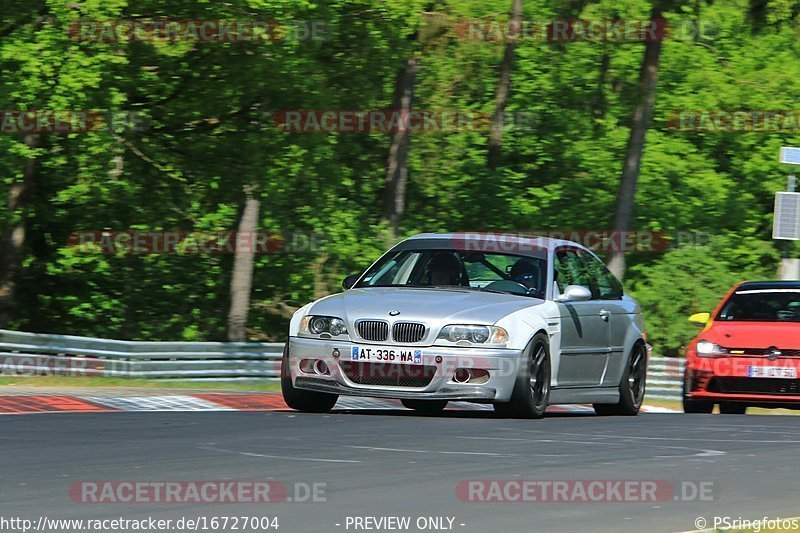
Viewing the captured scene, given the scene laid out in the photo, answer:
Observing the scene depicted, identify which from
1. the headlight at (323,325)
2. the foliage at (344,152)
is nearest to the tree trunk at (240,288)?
the foliage at (344,152)

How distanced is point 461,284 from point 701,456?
3.65 metres

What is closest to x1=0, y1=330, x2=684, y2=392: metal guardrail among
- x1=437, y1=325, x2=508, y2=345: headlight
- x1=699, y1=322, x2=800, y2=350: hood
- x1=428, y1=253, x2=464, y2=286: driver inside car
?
x1=699, y1=322, x2=800, y2=350: hood

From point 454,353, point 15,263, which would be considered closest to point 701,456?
point 454,353

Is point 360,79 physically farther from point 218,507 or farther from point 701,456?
point 218,507

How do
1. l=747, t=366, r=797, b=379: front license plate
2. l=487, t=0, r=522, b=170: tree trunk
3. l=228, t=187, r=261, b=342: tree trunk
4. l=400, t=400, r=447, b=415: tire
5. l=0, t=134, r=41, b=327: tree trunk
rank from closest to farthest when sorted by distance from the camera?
l=400, t=400, r=447, b=415: tire
l=747, t=366, r=797, b=379: front license plate
l=0, t=134, r=41, b=327: tree trunk
l=228, t=187, r=261, b=342: tree trunk
l=487, t=0, r=522, b=170: tree trunk

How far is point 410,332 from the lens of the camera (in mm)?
12086

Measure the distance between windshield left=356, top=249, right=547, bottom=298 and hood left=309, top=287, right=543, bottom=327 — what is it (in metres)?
0.26

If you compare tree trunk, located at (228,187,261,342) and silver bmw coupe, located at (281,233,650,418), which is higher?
silver bmw coupe, located at (281,233,650,418)

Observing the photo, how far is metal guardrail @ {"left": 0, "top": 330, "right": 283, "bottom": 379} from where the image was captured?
21.1 meters

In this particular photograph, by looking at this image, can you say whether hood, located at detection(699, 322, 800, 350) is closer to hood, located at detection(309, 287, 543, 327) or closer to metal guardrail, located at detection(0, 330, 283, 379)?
hood, located at detection(309, 287, 543, 327)

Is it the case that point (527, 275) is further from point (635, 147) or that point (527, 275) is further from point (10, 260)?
point (10, 260)

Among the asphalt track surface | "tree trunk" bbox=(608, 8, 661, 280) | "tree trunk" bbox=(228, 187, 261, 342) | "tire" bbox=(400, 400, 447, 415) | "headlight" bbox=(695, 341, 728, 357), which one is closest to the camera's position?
the asphalt track surface

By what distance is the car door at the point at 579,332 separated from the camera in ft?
43.8

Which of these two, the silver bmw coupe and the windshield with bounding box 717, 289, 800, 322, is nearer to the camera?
the silver bmw coupe
